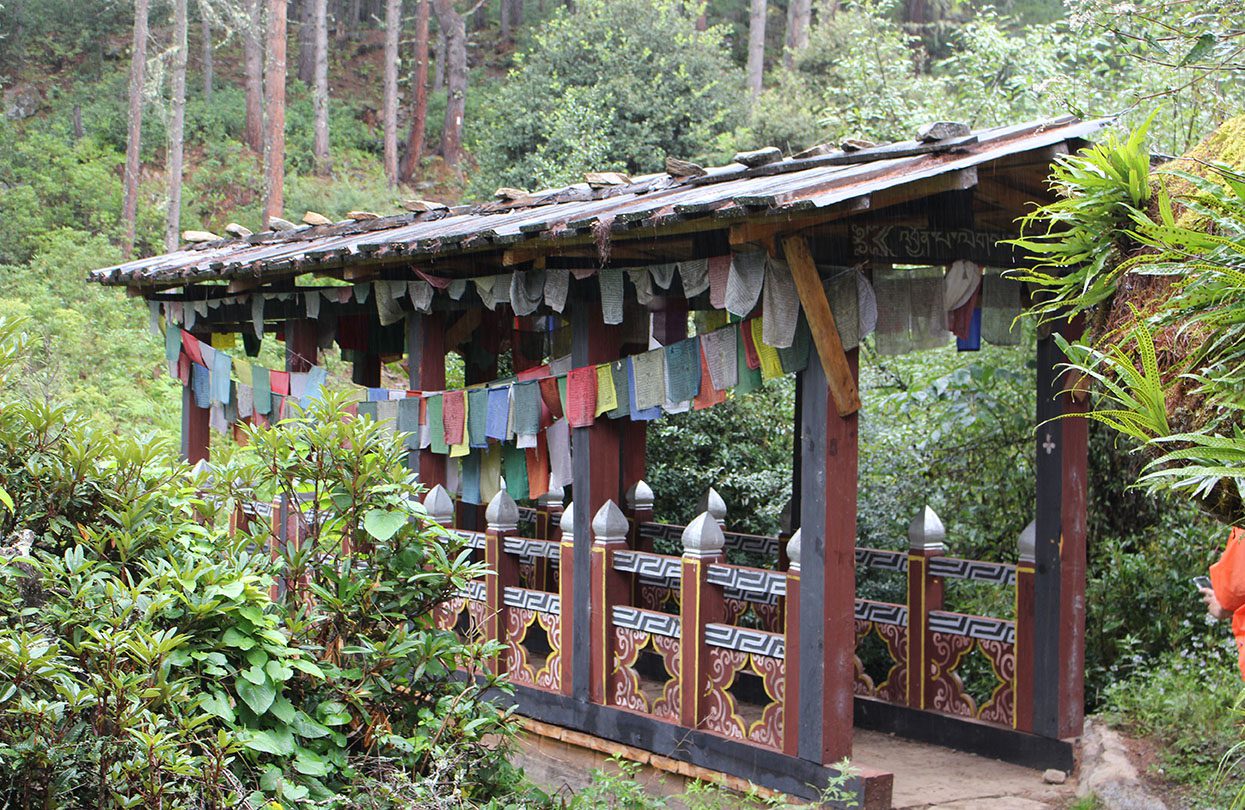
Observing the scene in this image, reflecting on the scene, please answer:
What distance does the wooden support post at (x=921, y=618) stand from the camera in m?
7.26

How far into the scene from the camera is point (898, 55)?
16750 millimetres

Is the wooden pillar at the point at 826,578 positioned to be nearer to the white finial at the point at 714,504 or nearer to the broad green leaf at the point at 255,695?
the broad green leaf at the point at 255,695

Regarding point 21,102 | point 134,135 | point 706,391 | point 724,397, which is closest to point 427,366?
point 706,391

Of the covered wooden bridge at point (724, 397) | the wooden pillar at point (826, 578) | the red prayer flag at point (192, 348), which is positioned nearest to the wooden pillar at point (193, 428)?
the red prayer flag at point (192, 348)

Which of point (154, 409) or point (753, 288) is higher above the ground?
point (753, 288)

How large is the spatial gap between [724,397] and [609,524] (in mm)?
1221

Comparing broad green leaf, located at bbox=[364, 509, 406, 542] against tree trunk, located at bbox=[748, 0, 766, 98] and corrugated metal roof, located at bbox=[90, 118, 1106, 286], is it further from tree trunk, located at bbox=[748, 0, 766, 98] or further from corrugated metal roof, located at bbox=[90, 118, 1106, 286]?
tree trunk, located at bbox=[748, 0, 766, 98]

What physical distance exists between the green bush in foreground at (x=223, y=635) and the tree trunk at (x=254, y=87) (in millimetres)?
23152

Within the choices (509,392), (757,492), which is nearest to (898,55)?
(757,492)

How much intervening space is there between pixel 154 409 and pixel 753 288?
43.2 ft

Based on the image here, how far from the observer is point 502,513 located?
25.7ft

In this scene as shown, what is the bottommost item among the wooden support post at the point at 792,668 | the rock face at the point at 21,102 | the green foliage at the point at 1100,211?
the wooden support post at the point at 792,668

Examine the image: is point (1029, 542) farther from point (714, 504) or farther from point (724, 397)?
point (714, 504)

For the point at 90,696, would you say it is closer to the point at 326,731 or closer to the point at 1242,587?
the point at 326,731
